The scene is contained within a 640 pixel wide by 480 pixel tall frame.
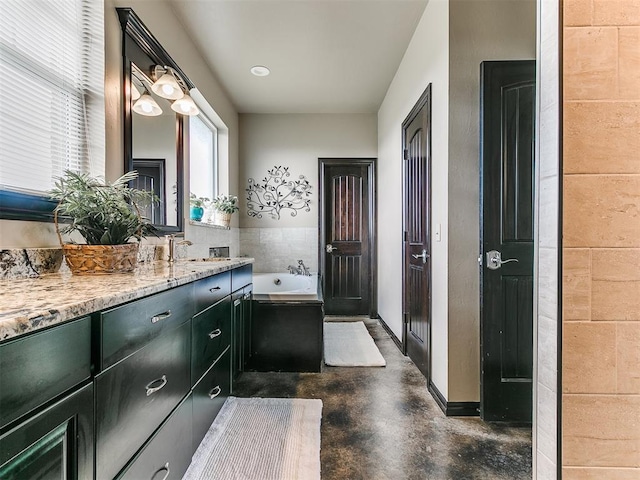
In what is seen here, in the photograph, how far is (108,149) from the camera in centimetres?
169

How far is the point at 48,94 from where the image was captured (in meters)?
1.39

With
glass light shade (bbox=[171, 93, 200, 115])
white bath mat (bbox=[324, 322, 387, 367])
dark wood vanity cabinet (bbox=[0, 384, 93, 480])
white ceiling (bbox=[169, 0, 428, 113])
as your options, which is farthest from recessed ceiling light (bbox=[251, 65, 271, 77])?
dark wood vanity cabinet (bbox=[0, 384, 93, 480])

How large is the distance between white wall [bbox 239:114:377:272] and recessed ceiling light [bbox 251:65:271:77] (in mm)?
1107

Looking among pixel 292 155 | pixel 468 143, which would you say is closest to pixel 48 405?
pixel 468 143

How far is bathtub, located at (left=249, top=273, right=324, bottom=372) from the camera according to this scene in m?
2.58

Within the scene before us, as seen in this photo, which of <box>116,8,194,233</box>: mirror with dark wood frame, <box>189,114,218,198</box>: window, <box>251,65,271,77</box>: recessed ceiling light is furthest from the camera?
<box>251,65,271,77</box>: recessed ceiling light

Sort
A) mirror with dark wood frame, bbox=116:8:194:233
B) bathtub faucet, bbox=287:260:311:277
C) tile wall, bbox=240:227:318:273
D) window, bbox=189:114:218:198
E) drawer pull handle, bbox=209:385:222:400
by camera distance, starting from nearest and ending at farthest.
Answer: drawer pull handle, bbox=209:385:222:400 → mirror with dark wood frame, bbox=116:8:194:233 → window, bbox=189:114:218:198 → bathtub faucet, bbox=287:260:311:277 → tile wall, bbox=240:227:318:273

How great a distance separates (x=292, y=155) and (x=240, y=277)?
2567 mm

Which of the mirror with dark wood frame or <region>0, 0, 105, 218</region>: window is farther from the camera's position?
the mirror with dark wood frame

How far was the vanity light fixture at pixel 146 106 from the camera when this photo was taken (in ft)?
6.45

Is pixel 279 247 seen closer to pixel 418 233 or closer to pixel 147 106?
pixel 418 233

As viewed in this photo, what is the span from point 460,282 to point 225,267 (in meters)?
1.37

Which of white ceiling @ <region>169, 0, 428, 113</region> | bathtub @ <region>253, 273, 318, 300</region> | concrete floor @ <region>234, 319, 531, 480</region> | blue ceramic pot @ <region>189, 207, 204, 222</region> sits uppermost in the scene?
white ceiling @ <region>169, 0, 428, 113</region>

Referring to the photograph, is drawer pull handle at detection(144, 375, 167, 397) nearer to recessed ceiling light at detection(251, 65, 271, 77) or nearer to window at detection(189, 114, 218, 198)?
window at detection(189, 114, 218, 198)
